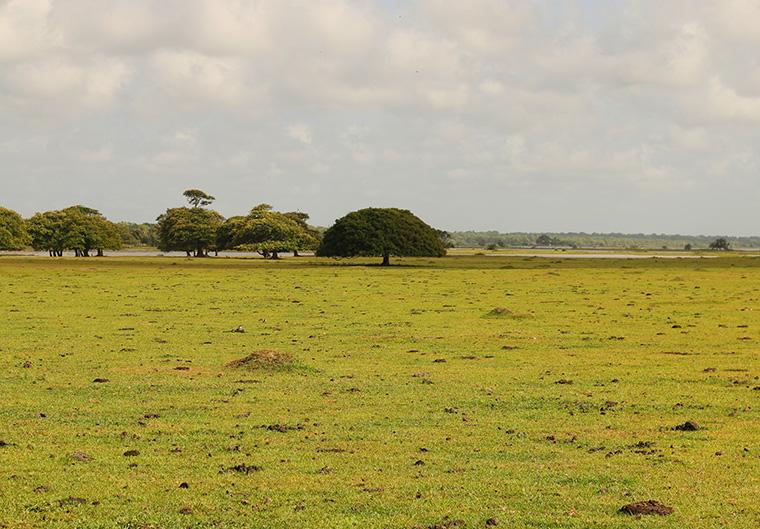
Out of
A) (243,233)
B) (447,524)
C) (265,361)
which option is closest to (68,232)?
(243,233)

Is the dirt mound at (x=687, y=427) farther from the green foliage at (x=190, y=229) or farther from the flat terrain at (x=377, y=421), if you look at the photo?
the green foliage at (x=190, y=229)

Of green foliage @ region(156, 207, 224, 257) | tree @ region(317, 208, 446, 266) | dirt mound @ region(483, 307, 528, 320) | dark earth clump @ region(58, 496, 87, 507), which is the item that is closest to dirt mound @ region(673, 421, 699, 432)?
dark earth clump @ region(58, 496, 87, 507)

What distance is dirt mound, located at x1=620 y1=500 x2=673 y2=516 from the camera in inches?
411

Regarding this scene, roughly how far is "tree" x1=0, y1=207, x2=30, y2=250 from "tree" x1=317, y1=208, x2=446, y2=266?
5382cm

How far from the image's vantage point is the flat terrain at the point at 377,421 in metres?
10.8

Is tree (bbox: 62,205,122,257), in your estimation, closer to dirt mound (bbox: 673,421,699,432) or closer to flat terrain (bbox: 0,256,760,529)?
flat terrain (bbox: 0,256,760,529)

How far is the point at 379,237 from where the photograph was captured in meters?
88.7

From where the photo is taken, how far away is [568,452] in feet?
45.0

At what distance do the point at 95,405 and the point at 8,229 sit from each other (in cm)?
11544

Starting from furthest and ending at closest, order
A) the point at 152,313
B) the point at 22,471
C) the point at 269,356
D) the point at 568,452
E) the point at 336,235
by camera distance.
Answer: the point at 336,235
the point at 152,313
the point at 269,356
the point at 568,452
the point at 22,471

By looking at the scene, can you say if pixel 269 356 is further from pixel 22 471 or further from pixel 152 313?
pixel 152 313

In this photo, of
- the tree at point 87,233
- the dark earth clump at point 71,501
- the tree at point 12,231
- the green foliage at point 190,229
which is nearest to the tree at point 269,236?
the green foliage at point 190,229

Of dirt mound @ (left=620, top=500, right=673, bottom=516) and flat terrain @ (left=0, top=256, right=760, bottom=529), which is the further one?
flat terrain @ (left=0, top=256, right=760, bottom=529)

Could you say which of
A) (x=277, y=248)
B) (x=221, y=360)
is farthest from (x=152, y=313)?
(x=277, y=248)
